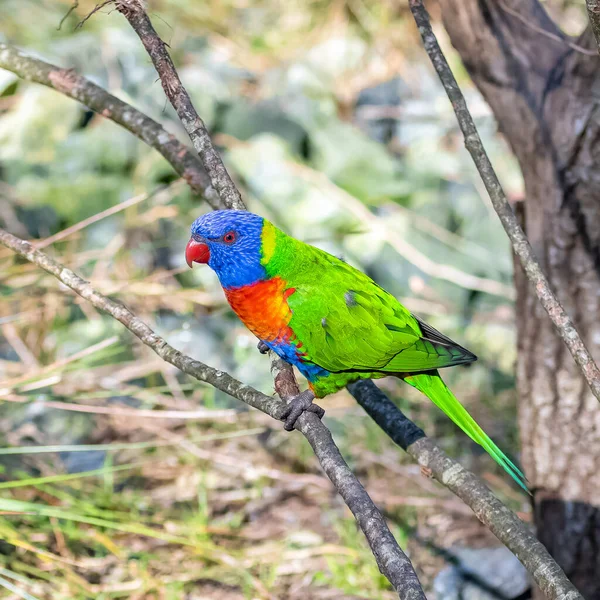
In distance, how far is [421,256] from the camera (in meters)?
4.47

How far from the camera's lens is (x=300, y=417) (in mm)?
1614

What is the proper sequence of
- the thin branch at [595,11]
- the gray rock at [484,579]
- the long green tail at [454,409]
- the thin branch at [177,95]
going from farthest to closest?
the gray rock at [484,579], the long green tail at [454,409], the thin branch at [177,95], the thin branch at [595,11]

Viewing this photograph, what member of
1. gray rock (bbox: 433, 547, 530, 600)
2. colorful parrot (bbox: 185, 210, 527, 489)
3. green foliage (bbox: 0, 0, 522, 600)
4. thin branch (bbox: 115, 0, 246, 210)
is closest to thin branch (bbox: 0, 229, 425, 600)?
colorful parrot (bbox: 185, 210, 527, 489)

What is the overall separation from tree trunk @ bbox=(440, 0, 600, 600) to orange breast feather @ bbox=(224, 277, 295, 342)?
81 centimetres

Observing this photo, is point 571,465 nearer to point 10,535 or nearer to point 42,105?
point 10,535

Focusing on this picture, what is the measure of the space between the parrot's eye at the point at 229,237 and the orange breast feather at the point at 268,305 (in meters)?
0.14

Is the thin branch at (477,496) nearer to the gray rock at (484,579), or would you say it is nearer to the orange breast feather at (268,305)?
the orange breast feather at (268,305)

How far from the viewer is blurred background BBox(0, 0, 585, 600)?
2639 mm

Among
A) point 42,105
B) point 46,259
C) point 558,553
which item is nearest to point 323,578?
point 558,553

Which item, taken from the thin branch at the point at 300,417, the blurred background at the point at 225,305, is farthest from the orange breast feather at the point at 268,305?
the blurred background at the point at 225,305

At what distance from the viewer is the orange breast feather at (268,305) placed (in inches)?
73.5

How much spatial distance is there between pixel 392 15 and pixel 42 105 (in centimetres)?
300

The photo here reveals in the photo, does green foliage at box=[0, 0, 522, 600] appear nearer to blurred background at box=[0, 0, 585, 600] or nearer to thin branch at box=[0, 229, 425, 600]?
blurred background at box=[0, 0, 585, 600]

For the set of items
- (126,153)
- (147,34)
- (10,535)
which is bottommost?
(10,535)
